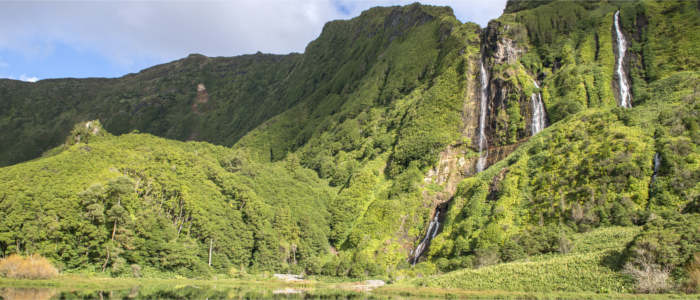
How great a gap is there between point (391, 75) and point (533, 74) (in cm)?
5903

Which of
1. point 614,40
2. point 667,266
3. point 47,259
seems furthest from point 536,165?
point 47,259

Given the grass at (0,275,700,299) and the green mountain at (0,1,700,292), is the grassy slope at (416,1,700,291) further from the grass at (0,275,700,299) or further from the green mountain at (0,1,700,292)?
the grass at (0,275,700,299)

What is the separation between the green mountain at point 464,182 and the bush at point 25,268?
4541 mm

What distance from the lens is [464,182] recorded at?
316ft

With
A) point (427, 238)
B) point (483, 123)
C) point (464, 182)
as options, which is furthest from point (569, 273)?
point (483, 123)

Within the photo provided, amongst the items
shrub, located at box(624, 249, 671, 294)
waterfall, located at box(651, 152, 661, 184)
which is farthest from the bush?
waterfall, located at box(651, 152, 661, 184)

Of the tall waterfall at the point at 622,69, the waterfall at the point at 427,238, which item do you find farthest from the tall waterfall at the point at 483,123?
the tall waterfall at the point at 622,69

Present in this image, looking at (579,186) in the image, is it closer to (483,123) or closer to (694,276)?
(694,276)

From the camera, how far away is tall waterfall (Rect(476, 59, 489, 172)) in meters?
107

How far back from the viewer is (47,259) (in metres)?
63.2

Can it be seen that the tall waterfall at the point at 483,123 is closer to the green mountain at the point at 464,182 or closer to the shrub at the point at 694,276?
the green mountain at the point at 464,182

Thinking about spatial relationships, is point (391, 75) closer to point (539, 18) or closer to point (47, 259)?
point (539, 18)

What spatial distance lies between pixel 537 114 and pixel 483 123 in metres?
13.1

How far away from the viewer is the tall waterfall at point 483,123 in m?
107
